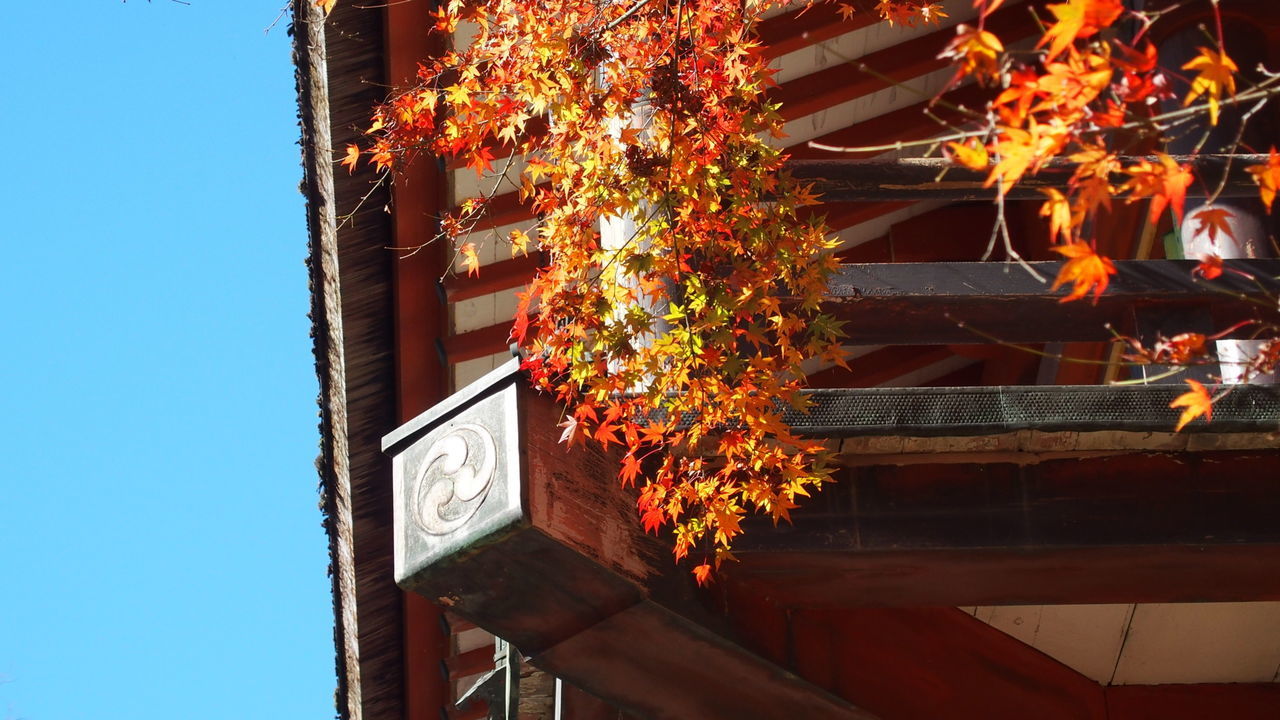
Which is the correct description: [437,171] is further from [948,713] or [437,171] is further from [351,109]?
[948,713]

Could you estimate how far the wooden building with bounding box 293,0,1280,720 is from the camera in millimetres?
2791

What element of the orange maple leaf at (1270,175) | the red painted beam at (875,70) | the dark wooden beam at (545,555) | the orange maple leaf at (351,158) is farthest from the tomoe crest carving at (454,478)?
the red painted beam at (875,70)

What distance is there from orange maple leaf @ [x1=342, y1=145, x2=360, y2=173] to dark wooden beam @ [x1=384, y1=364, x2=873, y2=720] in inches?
35.4

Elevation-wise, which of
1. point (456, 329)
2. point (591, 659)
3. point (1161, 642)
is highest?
point (456, 329)

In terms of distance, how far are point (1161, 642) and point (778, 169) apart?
1757 mm

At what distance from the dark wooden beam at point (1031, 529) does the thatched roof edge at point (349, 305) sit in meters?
1.35

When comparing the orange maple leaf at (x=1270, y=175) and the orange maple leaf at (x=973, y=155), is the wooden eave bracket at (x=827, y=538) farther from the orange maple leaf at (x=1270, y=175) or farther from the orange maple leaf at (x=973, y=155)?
the orange maple leaf at (x=973, y=155)

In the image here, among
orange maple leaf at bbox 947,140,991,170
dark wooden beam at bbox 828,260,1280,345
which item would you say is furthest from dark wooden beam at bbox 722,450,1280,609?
orange maple leaf at bbox 947,140,991,170

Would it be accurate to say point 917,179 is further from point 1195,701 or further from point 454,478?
point 1195,701

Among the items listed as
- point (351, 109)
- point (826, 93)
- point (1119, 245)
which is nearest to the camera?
point (351, 109)

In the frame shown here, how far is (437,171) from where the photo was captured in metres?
3.95

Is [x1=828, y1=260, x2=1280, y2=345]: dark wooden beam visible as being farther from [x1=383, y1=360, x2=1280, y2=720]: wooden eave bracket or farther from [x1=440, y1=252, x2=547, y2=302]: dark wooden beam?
[x1=440, y1=252, x2=547, y2=302]: dark wooden beam

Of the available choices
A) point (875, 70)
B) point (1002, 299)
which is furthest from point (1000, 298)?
point (875, 70)

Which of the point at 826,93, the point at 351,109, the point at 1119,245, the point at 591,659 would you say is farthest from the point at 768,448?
the point at 1119,245
